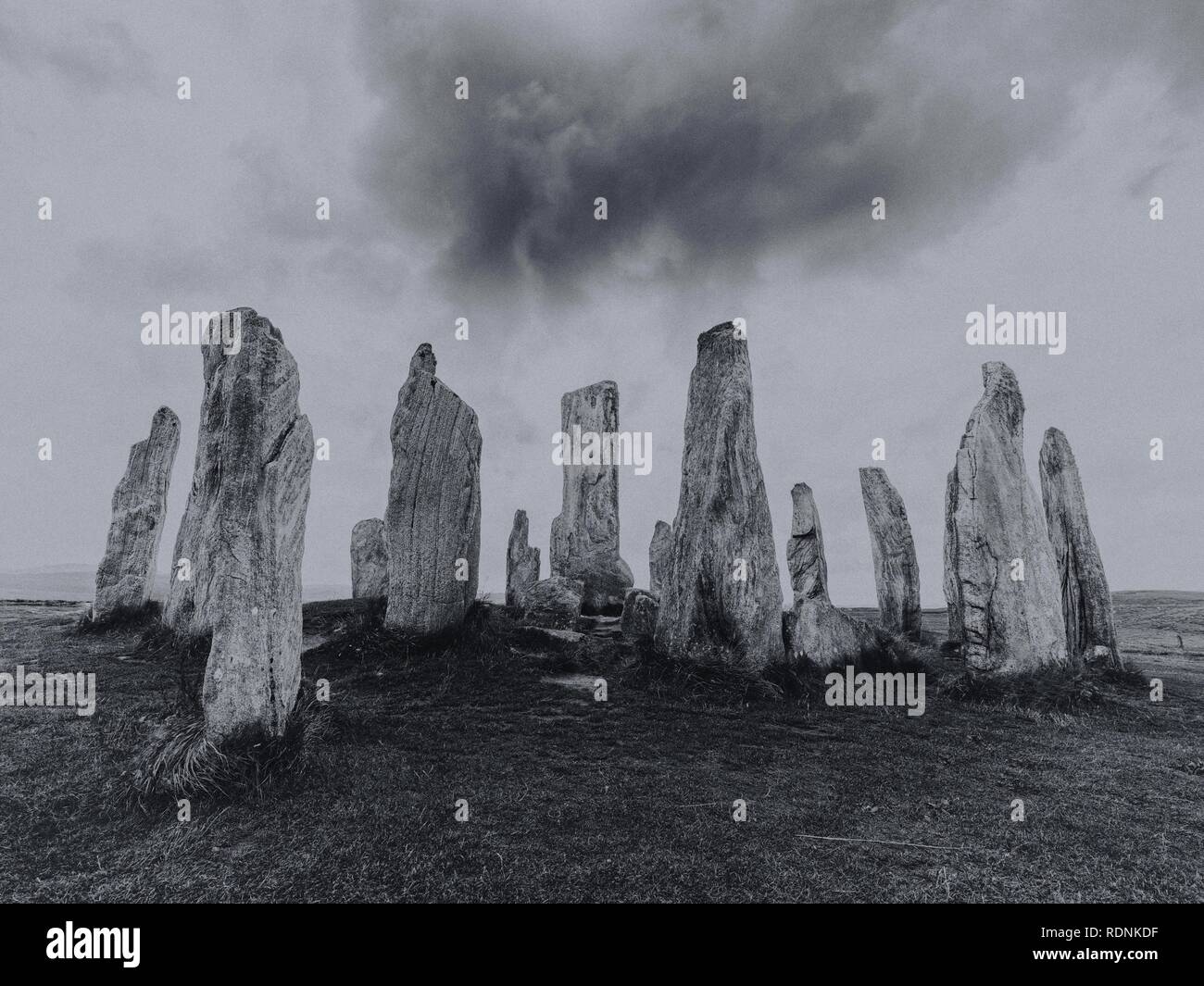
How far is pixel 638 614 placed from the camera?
966 cm

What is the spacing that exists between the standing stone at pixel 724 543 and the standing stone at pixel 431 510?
2.56 m

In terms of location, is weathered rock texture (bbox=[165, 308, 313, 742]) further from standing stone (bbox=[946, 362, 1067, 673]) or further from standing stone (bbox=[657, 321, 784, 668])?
standing stone (bbox=[946, 362, 1067, 673])

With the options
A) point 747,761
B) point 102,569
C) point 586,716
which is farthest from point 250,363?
point 102,569

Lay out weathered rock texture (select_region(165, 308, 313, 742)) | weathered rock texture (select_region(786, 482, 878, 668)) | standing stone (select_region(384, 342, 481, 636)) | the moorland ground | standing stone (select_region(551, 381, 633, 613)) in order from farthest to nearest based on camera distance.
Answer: standing stone (select_region(551, 381, 633, 613)) < standing stone (select_region(384, 342, 481, 636)) < weathered rock texture (select_region(786, 482, 878, 668)) < weathered rock texture (select_region(165, 308, 313, 742)) < the moorland ground

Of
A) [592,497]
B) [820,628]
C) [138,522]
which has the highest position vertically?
[592,497]

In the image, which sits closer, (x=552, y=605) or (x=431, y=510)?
(x=431, y=510)

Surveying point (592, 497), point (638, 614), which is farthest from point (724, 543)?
point (592, 497)

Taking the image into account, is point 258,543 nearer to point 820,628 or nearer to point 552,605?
point 552,605

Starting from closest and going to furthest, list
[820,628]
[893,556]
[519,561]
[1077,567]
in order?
[820,628], [1077,567], [893,556], [519,561]

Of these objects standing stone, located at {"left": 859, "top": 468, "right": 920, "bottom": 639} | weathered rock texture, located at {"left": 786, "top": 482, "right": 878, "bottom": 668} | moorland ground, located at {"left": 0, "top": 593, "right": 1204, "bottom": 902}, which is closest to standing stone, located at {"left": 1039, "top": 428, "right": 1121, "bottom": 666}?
moorland ground, located at {"left": 0, "top": 593, "right": 1204, "bottom": 902}

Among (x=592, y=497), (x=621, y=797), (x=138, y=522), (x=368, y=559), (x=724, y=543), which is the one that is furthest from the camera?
(x=368, y=559)

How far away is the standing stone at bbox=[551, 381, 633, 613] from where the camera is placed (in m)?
12.5

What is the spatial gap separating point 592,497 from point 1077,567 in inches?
293

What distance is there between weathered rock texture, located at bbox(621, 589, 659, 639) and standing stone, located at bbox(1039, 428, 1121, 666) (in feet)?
18.2
